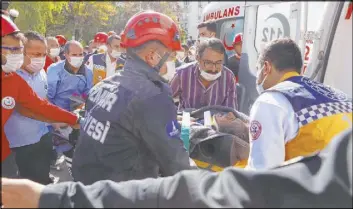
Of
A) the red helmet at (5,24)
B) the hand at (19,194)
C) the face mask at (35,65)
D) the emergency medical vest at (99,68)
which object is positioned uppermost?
the red helmet at (5,24)

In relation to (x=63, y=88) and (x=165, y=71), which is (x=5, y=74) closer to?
(x=165, y=71)

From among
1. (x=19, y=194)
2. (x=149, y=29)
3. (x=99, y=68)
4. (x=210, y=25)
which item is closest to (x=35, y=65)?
(x=149, y=29)

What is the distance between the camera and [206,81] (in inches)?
153

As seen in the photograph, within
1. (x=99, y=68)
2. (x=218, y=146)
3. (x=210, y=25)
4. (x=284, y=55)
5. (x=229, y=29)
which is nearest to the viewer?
(x=284, y=55)

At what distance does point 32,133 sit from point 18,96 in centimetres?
63

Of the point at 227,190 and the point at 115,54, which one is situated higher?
the point at 227,190

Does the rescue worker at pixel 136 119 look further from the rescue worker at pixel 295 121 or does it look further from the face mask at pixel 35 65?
the face mask at pixel 35 65

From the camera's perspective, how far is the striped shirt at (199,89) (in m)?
3.85

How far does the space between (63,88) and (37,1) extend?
3.62m

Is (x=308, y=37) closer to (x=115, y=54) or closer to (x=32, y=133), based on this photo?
(x=32, y=133)

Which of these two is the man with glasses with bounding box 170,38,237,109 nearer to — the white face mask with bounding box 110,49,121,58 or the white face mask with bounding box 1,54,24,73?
the white face mask with bounding box 1,54,24,73

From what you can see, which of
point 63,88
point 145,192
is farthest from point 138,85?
point 63,88

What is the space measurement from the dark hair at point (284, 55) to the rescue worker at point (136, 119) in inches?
21.0

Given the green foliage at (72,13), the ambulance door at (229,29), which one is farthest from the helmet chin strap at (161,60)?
the ambulance door at (229,29)
